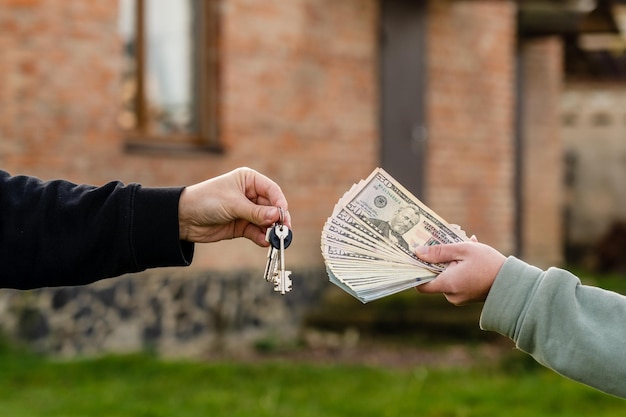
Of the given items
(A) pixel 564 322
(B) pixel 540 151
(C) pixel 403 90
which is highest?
(C) pixel 403 90

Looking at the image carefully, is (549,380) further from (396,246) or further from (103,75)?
(396,246)

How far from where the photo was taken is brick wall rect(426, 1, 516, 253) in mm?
10031

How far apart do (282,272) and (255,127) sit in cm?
627

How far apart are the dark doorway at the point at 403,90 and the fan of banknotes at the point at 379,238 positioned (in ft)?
23.2

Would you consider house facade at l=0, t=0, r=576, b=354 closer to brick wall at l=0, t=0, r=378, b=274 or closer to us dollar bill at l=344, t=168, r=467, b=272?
brick wall at l=0, t=0, r=378, b=274

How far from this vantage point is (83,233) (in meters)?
2.57

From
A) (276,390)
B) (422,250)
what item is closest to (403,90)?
(276,390)

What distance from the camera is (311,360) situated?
7953 mm

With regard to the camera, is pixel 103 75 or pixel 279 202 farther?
pixel 103 75

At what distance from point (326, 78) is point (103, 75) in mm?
2190

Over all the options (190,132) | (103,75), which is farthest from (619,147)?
(103,75)

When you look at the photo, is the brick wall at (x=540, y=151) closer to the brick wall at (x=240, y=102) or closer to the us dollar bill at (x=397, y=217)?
the brick wall at (x=240, y=102)

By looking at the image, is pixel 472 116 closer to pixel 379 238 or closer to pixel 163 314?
pixel 163 314

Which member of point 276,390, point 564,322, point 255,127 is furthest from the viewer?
point 255,127
